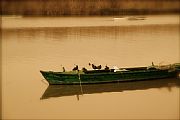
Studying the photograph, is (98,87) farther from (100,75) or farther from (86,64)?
(86,64)

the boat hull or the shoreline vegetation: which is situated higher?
the shoreline vegetation

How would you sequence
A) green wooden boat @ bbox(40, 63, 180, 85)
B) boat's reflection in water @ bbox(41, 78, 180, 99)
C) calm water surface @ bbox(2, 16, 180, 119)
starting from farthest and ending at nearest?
boat's reflection in water @ bbox(41, 78, 180, 99) < green wooden boat @ bbox(40, 63, 180, 85) < calm water surface @ bbox(2, 16, 180, 119)

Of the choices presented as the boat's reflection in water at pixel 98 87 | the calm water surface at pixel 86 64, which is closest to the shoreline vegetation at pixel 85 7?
the calm water surface at pixel 86 64

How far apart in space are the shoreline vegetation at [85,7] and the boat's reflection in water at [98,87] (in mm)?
15436

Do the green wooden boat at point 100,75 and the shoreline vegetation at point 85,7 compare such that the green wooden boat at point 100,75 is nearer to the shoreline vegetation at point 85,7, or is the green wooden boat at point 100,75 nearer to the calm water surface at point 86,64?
the calm water surface at point 86,64

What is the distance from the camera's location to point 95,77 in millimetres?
9836

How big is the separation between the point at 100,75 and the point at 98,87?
53 centimetres

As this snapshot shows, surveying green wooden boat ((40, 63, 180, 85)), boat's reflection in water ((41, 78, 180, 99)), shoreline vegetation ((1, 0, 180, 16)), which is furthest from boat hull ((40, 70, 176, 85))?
shoreline vegetation ((1, 0, 180, 16))

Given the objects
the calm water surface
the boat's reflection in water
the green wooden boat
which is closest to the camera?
the calm water surface

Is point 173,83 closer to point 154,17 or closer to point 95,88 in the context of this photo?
point 95,88

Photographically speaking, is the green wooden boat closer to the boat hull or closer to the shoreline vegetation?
the boat hull

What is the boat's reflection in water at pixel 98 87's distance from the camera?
9.90 m

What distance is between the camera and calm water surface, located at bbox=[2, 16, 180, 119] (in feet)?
28.9

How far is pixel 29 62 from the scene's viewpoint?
13.0 meters
